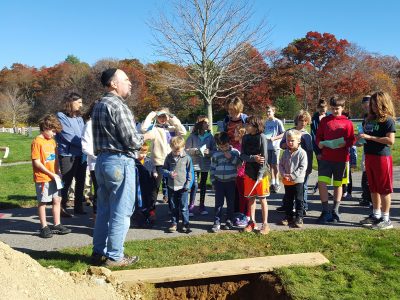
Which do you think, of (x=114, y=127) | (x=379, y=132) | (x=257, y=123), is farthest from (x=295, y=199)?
(x=114, y=127)

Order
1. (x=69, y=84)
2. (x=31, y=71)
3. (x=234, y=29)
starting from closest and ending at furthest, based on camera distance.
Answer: (x=234, y=29) < (x=69, y=84) < (x=31, y=71)

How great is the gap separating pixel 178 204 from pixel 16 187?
5.61 m

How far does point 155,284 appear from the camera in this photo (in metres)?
3.98

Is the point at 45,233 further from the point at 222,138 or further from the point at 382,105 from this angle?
the point at 382,105

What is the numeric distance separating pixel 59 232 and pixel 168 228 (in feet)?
5.06

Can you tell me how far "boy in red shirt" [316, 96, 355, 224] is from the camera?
5.97m

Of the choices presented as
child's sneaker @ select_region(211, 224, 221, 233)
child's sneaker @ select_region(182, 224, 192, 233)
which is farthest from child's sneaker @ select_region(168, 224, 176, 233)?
child's sneaker @ select_region(211, 224, 221, 233)

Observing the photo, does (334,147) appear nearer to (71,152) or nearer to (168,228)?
(168,228)

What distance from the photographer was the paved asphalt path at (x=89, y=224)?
555 cm

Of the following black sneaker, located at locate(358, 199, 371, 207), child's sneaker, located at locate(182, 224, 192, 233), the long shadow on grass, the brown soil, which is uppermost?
black sneaker, located at locate(358, 199, 371, 207)

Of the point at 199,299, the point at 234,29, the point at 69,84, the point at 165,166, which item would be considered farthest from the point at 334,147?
the point at 69,84

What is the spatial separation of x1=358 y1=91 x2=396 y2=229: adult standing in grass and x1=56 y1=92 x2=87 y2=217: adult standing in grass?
14.1ft

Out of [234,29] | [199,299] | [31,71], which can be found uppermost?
[31,71]

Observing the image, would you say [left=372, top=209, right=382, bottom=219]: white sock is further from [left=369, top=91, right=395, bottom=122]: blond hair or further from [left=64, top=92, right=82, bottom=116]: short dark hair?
[left=64, top=92, right=82, bottom=116]: short dark hair
